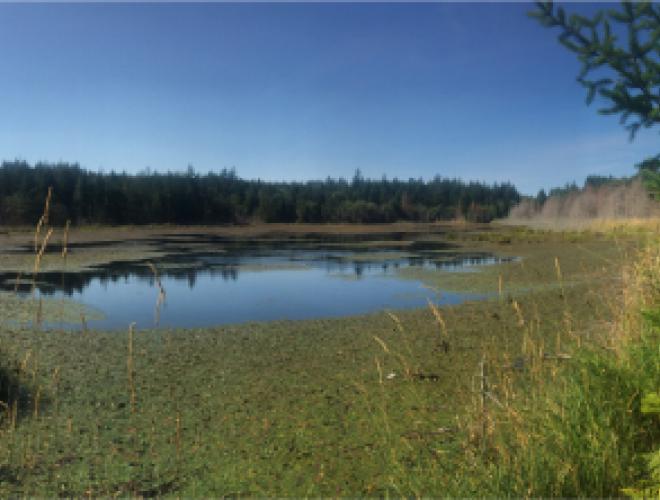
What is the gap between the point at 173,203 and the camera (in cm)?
6781

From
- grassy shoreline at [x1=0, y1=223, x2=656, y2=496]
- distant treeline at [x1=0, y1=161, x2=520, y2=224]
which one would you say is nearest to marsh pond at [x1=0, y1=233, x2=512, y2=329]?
grassy shoreline at [x1=0, y1=223, x2=656, y2=496]

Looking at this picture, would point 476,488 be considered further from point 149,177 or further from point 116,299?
point 149,177

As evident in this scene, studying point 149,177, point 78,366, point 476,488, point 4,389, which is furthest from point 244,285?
point 149,177

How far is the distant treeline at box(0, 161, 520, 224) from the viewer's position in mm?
60219

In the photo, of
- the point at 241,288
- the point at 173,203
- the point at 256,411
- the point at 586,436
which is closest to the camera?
the point at 586,436

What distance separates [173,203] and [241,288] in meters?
56.4

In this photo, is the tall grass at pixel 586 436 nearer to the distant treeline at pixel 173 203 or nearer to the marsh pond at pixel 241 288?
the marsh pond at pixel 241 288

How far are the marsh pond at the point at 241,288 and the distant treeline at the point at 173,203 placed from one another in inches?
1605

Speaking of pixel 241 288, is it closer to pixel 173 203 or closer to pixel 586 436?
pixel 586 436

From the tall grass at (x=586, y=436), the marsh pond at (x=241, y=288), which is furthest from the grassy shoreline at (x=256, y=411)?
the marsh pond at (x=241, y=288)

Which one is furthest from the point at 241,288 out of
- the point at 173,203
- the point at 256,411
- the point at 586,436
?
the point at 173,203

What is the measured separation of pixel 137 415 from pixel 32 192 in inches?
2429

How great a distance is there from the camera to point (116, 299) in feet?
41.8

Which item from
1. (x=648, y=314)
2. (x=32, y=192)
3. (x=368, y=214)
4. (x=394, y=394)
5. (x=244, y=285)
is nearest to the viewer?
(x=648, y=314)
